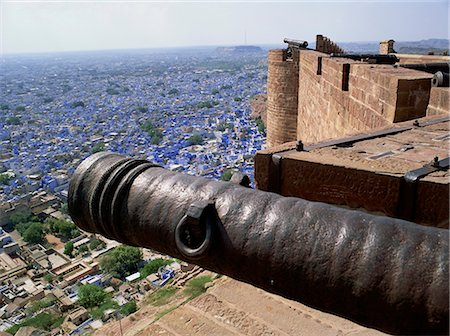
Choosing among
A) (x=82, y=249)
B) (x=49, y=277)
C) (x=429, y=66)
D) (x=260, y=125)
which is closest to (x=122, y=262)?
(x=49, y=277)

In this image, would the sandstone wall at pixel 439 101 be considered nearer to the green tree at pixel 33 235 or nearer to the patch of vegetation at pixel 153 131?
the green tree at pixel 33 235

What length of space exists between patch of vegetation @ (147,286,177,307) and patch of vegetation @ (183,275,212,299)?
0.80 ft

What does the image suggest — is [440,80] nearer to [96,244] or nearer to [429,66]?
[429,66]

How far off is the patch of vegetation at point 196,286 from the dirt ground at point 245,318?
812 millimetres

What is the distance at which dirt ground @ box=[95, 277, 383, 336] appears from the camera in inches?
126

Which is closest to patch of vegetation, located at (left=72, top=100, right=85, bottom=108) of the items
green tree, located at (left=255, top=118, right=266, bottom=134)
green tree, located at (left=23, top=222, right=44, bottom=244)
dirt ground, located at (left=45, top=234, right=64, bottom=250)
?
green tree, located at (left=255, top=118, right=266, bottom=134)

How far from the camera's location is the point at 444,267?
3.46 feet

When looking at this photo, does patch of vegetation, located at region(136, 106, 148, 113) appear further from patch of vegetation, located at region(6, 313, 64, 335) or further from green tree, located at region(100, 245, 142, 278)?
patch of vegetation, located at region(6, 313, 64, 335)

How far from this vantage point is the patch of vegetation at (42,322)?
13.0 metres

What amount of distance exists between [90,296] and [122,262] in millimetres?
3061

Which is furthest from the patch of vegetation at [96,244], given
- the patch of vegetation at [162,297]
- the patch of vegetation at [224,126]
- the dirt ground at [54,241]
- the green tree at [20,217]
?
the patch of vegetation at [224,126]

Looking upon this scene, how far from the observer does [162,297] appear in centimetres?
522

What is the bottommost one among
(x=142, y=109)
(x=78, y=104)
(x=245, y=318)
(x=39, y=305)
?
(x=39, y=305)

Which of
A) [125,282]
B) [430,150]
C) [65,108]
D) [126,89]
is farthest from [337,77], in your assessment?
[126,89]
